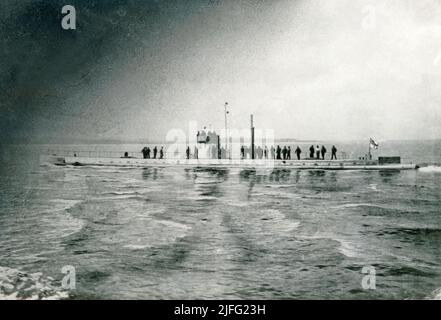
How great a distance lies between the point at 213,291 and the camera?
26.5 feet

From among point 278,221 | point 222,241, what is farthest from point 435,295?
point 278,221

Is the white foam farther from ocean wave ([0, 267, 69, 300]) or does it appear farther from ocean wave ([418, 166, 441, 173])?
ocean wave ([418, 166, 441, 173])

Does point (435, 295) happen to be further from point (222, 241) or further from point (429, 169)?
point (429, 169)

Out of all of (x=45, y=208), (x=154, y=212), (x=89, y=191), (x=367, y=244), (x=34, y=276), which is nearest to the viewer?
(x=34, y=276)

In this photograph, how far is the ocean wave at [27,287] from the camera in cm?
771

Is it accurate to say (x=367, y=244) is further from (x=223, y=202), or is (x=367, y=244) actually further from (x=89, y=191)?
(x=89, y=191)

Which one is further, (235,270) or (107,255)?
(107,255)

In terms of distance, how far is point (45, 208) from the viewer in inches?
674

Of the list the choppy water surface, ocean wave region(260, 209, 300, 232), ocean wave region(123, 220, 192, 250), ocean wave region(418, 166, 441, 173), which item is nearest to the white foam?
the choppy water surface

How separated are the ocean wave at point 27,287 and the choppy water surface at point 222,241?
1.5 inches

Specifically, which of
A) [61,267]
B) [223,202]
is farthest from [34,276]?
[223,202]

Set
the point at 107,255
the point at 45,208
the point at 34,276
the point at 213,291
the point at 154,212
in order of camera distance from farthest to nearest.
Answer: the point at 45,208 → the point at 154,212 → the point at 107,255 → the point at 34,276 → the point at 213,291

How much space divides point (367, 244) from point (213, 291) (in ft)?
17.1

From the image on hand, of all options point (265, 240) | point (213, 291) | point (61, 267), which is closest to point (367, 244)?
point (265, 240)
